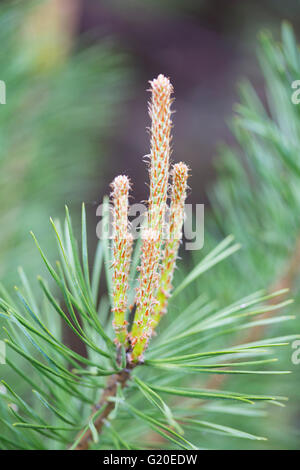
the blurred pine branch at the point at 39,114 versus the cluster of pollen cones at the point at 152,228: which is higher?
the blurred pine branch at the point at 39,114

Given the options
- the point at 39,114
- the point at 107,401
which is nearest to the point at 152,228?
the point at 107,401

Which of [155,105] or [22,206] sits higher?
[22,206]

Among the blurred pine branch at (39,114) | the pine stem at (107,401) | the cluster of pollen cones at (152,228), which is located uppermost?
the blurred pine branch at (39,114)

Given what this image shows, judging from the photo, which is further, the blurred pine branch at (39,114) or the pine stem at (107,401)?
the blurred pine branch at (39,114)

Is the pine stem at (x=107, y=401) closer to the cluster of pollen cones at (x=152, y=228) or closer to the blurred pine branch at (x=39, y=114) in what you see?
the cluster of pollen cones at (x=152, y=228)

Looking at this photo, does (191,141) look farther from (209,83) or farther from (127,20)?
(127,20)

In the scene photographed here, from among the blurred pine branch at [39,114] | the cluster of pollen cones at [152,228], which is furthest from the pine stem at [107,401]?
the blurred pine branch at [39,114]

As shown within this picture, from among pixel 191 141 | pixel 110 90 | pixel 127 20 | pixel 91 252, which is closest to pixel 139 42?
pixel 127 20

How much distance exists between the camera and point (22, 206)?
21.8 inches

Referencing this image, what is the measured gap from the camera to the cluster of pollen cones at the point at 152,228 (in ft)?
0.77

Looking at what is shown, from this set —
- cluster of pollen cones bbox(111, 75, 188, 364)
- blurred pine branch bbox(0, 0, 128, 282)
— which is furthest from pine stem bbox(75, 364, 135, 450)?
blurred pine branch bbox(0, 0, 128, 282)

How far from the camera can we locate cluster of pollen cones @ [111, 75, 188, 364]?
233 mm

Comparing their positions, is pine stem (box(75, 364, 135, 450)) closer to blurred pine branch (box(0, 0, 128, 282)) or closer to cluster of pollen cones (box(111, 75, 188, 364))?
cluster of pollen cones (box(111, 75, 188, 364))

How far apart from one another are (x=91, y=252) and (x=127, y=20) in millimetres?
1028
